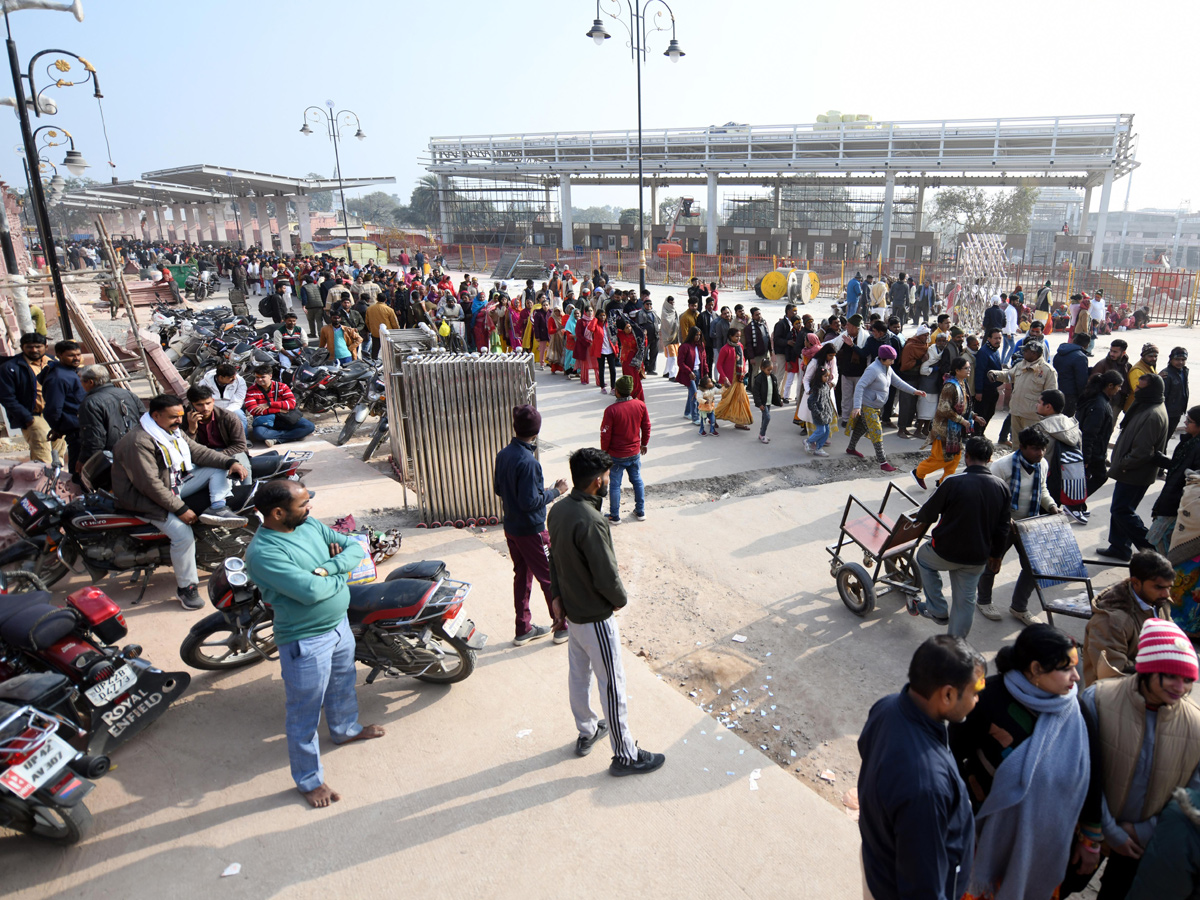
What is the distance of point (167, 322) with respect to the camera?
16469 mm

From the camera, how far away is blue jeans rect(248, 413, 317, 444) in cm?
928

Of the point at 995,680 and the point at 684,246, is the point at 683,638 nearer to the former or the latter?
the point at 995,680

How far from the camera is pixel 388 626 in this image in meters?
3.98

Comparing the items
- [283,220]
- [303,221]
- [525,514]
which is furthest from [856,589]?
[283,220]

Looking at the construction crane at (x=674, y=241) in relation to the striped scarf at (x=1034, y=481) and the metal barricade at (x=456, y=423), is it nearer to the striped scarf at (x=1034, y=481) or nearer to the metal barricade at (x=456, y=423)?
the metal barricade at (x=456, y=423)

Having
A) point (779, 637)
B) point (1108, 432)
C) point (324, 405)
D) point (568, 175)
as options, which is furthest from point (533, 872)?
point (568, 175)

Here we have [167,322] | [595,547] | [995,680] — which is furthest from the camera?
[167,322]

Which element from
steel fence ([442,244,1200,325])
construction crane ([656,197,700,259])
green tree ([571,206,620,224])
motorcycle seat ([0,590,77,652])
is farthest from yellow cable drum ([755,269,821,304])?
green tree ([571,206,620,224])

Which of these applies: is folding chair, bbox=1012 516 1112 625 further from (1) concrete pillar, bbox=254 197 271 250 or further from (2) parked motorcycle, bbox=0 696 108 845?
(1) concrete pillar, bbox=254 197 271 250

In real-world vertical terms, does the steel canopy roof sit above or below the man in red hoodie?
above

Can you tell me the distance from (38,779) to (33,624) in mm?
1046

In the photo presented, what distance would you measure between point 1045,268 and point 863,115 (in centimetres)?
2039

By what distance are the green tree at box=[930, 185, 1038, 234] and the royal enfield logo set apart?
2097 inches

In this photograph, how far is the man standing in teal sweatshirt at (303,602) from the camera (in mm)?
3123
